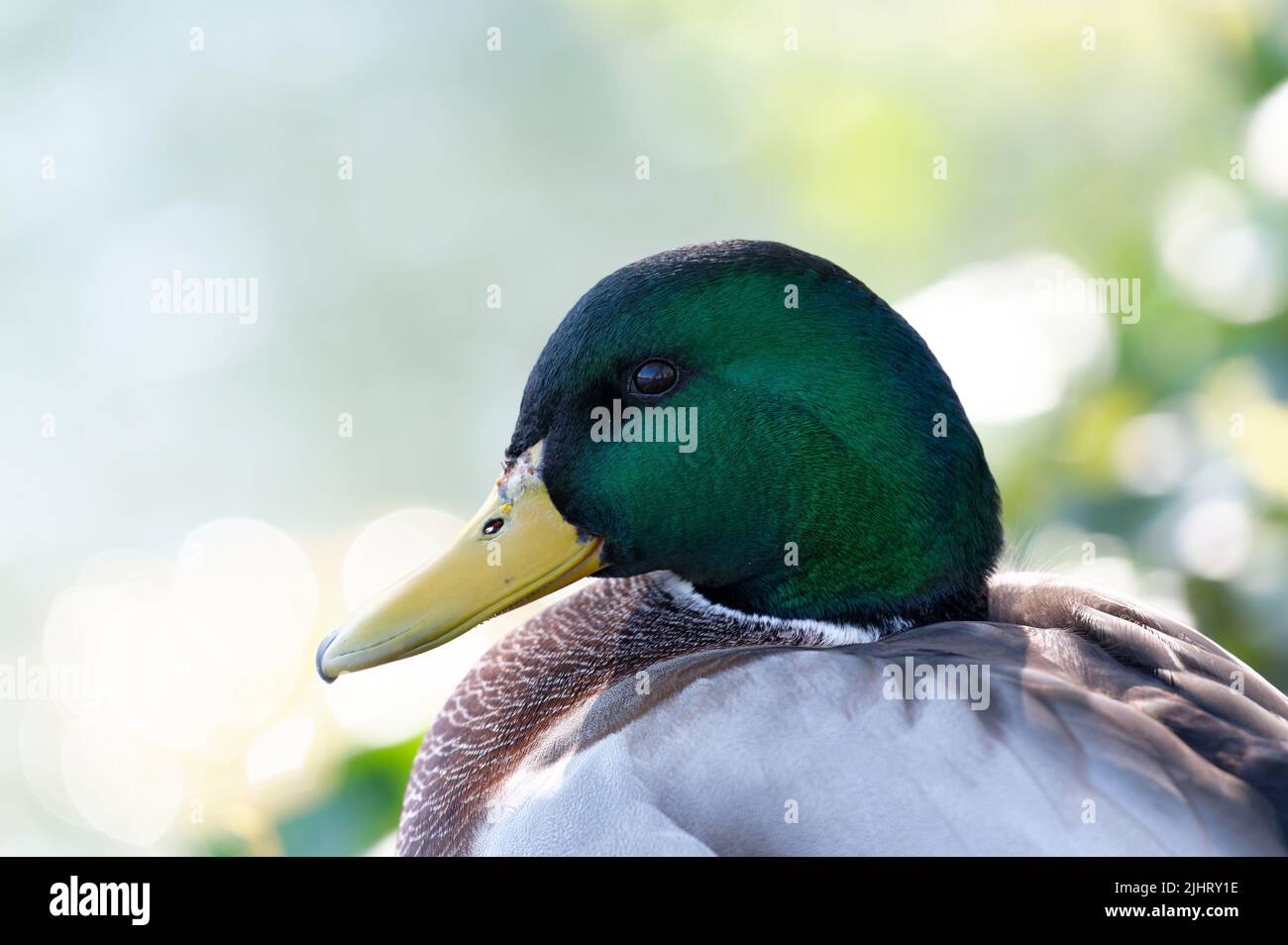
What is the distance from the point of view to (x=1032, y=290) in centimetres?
297

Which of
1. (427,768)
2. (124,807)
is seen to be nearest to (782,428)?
(427,768)

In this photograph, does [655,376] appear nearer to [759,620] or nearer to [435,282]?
[759,620]

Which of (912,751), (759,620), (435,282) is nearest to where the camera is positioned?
(912,751)

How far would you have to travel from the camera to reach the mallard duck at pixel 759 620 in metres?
1.36

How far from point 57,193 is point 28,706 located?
5.49ft

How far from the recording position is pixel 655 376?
1.67 meters

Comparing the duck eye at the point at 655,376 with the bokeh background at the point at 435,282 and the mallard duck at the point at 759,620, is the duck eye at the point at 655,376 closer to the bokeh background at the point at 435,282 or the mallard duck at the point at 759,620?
the mallard duck at the point at 759,620

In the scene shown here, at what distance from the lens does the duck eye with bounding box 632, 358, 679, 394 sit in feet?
5.48

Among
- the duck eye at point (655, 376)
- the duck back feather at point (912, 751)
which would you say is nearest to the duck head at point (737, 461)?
the duck eye at point (655, 376)

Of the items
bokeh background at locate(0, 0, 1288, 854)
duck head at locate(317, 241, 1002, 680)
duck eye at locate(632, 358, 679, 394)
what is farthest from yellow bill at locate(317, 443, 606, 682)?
bokeh background at locate(0, 0, 1288, 854)

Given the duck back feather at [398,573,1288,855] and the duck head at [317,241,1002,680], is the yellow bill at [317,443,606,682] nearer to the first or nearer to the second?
the duck head at [317,241,1002,680]

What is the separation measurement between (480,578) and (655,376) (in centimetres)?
31

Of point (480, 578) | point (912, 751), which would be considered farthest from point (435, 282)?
point (912, 751)
